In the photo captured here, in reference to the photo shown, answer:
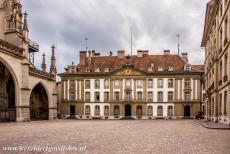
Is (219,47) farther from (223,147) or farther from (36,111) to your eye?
(36,111)

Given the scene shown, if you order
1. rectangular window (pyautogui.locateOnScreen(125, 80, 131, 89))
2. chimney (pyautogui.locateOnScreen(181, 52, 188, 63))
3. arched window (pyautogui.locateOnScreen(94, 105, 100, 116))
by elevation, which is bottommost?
arched window (pyautogui.locateOnScreen(94, 105, 100, 116))

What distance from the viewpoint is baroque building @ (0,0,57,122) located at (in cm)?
3216

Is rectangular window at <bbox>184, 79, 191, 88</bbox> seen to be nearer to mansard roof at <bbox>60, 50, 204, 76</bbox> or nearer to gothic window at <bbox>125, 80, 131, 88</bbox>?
mansard roof at <bbox>60, 50, 204, 76</bbox>

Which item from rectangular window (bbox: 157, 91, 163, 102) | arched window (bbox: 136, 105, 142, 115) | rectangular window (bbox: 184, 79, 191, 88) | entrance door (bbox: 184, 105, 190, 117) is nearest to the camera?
entrance door (bbox: 184, 105, 190, 117)

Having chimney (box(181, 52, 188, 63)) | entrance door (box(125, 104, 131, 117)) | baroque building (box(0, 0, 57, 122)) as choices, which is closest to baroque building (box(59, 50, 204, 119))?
entrance door (box(125, 104, 131, 117))

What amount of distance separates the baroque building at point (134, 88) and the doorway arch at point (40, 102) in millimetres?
14388

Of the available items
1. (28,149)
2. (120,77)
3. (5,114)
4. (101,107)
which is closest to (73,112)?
(101,107)

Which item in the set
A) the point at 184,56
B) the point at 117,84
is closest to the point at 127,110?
the point at 117,84

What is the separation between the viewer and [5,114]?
107 feet

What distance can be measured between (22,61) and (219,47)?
22.9 m

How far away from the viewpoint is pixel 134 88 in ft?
180

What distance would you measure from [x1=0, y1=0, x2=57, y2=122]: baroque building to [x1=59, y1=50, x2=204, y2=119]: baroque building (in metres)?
14.1

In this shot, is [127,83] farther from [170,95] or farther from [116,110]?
[170,95]

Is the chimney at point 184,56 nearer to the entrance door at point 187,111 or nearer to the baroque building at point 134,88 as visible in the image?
the baroque building at point 134,88
